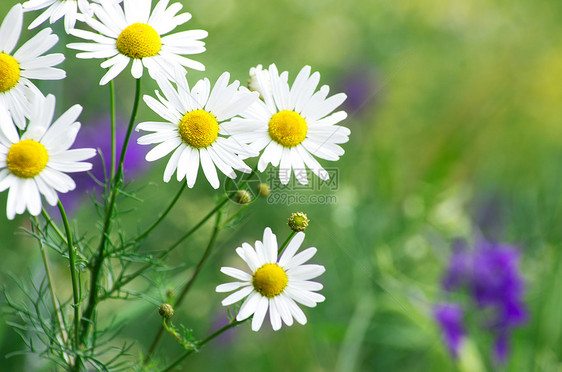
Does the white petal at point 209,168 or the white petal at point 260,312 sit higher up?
the white petal at point 209,168

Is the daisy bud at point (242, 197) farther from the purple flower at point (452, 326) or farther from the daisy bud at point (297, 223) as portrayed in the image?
the purple flower at point (452, 326)

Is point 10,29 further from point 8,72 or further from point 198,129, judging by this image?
point 198,129

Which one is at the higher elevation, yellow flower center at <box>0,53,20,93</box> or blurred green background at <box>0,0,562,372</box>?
blurred green background at <box>0,0,562,372</box>

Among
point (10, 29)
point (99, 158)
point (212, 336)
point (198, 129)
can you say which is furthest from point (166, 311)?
point (99, 158)

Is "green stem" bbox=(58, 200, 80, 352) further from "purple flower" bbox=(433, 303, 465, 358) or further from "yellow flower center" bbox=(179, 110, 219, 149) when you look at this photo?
"purple flower" bbox=(433, 303, 465, 358)

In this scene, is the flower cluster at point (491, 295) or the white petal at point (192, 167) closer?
the white petal at point (192, 167)

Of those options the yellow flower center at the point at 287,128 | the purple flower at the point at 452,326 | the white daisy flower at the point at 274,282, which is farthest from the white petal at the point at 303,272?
the purple flower at the point at 452,326

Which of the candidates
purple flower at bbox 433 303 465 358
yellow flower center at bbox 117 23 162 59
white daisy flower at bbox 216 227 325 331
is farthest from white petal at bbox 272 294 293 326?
purple flower at bbox 433 303 465 358
